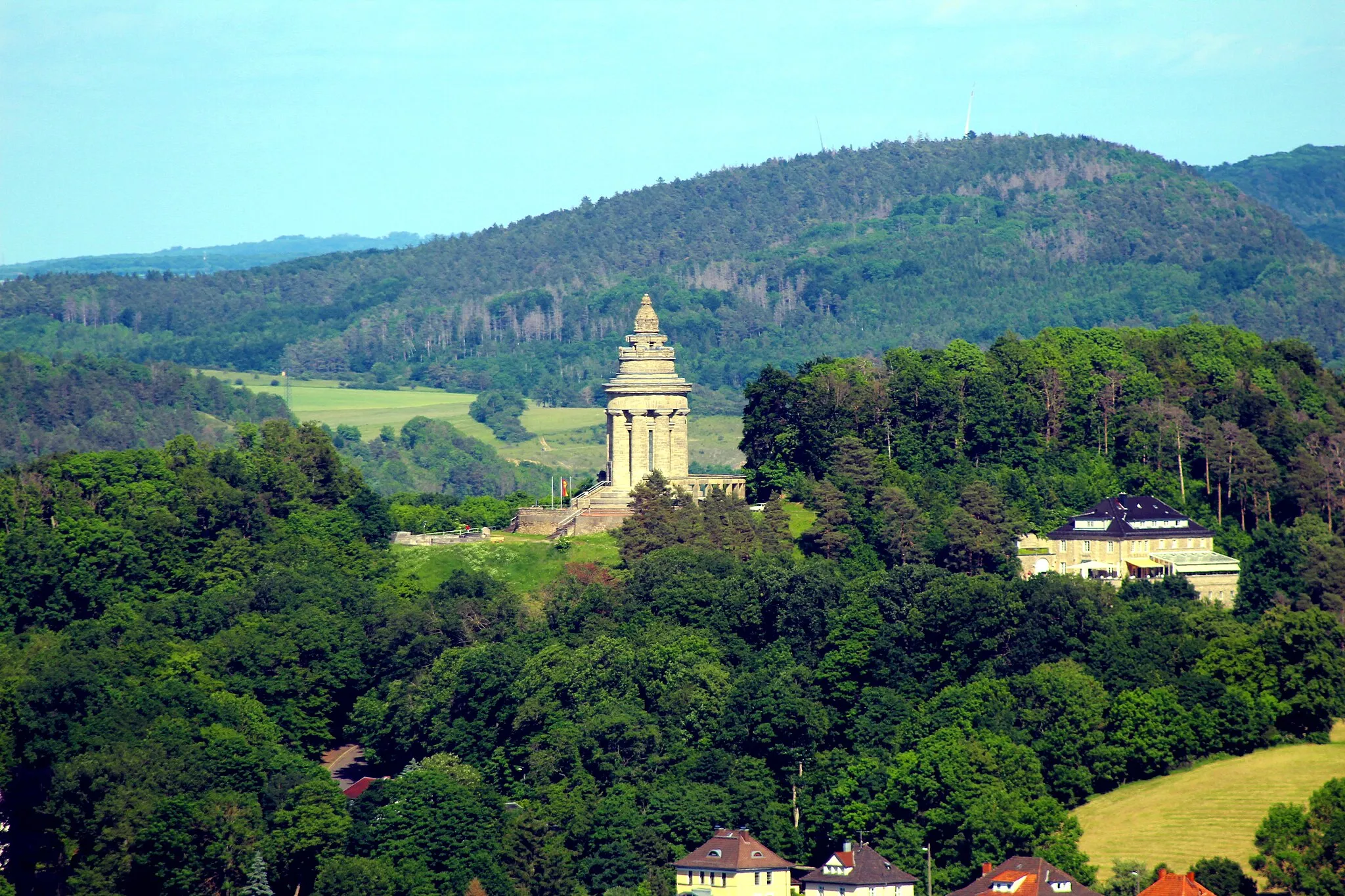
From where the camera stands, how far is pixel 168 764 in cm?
8606

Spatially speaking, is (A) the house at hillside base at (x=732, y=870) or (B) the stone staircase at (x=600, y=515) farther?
(B) the stone staircase at (x=600, y=515)

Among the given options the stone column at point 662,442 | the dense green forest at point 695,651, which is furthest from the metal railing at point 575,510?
the dense green forest at point 695,651

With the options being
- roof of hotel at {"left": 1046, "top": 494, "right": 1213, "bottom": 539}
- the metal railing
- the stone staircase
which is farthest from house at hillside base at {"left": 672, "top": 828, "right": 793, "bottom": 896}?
the metal railing

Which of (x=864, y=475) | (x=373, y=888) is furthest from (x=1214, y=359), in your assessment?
(x=373, y=888)

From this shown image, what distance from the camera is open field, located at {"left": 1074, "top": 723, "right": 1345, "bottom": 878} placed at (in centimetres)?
7931

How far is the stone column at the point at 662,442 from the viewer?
10462 centimetres

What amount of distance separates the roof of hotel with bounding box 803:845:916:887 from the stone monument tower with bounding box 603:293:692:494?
27100 millimetres

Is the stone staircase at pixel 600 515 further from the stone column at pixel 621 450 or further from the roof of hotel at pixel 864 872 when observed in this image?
the roof of hotel at pixel 864 872

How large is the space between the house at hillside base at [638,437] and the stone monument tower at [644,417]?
0.03 metres

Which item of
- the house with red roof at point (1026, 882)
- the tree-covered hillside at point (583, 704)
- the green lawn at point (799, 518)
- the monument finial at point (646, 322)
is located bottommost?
the house with red roof at point (1026, 882)

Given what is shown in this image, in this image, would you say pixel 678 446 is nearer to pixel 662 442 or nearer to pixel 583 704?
pixel 662 442

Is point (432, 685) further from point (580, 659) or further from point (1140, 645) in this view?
point (1140, 645)

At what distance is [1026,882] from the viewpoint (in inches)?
2995

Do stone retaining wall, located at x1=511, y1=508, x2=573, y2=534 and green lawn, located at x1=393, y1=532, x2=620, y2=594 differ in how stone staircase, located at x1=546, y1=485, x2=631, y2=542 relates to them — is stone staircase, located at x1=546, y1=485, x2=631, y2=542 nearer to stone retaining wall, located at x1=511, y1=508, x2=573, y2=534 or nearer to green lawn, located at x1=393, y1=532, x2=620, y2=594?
stone retaining wall, located at x1=511, y1=508, x2=573, y2=534
